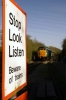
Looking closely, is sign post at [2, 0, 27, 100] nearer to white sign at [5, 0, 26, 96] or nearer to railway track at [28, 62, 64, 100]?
white sign at [5, 0, 26, 96]

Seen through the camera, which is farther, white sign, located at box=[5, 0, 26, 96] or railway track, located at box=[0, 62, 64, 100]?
railway track, located at box=[0, 62, 64, 100]

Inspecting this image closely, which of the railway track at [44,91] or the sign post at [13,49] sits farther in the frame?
the railway track at [44,91]

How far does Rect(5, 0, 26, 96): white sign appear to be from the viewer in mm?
1946

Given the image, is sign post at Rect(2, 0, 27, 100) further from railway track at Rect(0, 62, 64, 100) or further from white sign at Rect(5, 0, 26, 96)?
railway track at Rect(0, 62, 64, 100)

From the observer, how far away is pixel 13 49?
212 cm

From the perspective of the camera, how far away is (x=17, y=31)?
2303mm

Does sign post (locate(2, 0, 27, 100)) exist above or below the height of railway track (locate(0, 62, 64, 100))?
above

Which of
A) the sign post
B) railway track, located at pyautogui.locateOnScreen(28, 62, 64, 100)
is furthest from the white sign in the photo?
railway track, located at pyautogui.locateOnScreen(28, 62, 64, 100)

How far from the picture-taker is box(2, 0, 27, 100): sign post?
1883 millimetres

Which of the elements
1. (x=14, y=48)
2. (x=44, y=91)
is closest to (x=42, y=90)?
(x=44, y=91)

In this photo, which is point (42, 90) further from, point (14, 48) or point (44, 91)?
point (14, 48)

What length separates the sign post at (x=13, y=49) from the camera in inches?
74.1

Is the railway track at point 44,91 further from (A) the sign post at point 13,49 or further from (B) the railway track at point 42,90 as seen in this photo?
(A) the sign post at point 13,49

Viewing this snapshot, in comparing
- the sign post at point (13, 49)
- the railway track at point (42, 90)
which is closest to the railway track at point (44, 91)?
the railway track at point (42, 90)
